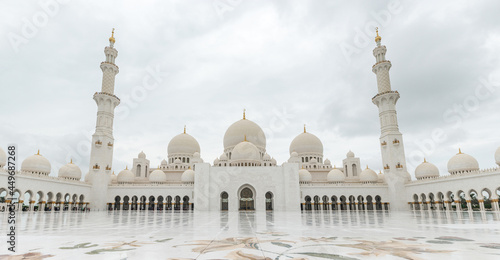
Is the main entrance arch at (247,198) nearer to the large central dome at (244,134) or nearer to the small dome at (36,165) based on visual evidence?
the large central dome at (244,134)

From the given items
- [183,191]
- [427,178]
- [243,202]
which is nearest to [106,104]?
[183,191]

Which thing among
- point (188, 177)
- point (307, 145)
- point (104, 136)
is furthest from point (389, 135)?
point (104, 136)

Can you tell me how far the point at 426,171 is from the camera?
110ft

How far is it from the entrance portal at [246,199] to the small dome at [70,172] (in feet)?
62.5

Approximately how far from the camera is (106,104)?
35.9m

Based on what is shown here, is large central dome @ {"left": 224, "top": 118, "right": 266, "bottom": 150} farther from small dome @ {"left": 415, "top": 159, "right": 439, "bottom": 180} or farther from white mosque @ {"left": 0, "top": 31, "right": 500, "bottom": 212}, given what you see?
small dome @ {"left": 415, "top": 159, "right": 439, "bottom": 180}

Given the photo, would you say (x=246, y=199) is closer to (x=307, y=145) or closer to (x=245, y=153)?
(x=245, y=153)

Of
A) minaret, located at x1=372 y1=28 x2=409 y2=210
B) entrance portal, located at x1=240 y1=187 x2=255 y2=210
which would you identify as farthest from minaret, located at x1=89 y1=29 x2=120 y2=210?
minaret, located at x1=372 y1=28 x2=409 y2=210

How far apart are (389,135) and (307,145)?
1331 centimetres

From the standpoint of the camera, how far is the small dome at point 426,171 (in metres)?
33.2

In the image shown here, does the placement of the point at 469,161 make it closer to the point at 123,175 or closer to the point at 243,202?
the point at 243,202

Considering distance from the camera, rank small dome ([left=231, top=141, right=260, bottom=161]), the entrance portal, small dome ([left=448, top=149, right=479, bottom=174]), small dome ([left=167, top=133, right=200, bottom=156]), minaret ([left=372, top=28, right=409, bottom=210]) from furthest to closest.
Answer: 1. small dome ([left=167, top=133, right=200, bottom=156])
2. small dome ([left=231, top=141, right=260, bottom=161])
3. the entrance portal
4. minaret ([left=372, top=28, right=409, bottom=210])
5. small dome ([left=448, top=149, right=479, bottom=174])

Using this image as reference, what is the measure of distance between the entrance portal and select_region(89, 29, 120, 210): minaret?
16.2 metres

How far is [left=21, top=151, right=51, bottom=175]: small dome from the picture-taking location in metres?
29.8
